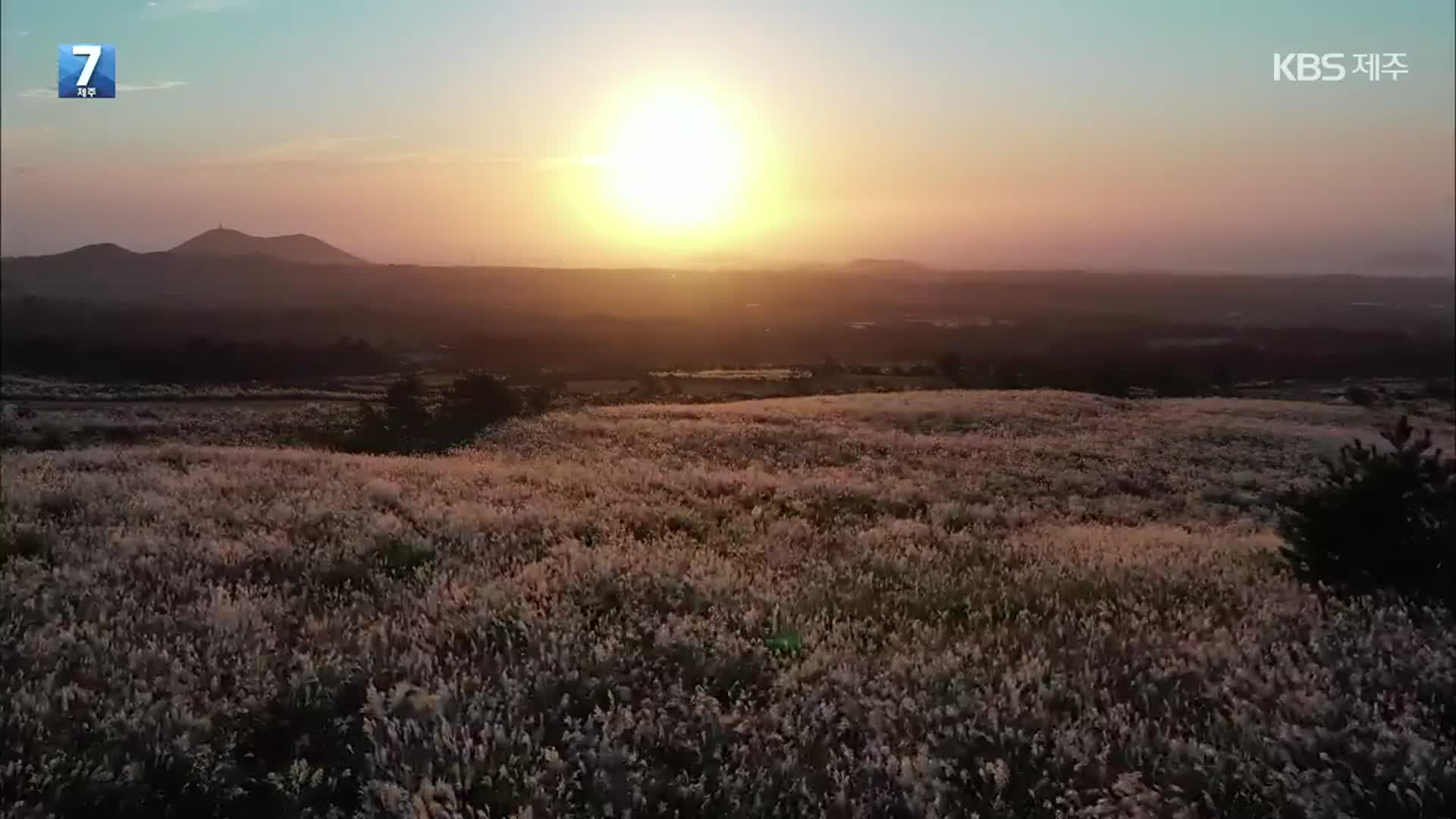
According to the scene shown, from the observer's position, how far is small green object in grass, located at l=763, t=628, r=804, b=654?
5.34 meters

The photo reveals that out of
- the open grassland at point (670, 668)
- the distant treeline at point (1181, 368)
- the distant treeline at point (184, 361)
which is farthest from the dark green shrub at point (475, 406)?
the distant treeline at point (1181, 368)

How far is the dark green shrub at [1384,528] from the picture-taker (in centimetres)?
725

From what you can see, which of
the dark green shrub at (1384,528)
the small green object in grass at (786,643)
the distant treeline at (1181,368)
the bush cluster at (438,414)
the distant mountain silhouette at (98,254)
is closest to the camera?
the small green object in grass at (786,643)

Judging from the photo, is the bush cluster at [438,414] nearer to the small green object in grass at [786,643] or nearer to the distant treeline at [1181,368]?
the small green object in grass at [786,643]

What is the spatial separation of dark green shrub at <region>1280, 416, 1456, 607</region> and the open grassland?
0.53 metres

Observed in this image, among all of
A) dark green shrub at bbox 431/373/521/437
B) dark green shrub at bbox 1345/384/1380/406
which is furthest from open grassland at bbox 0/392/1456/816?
dark green shrub at bbox 1345/384/1380/406

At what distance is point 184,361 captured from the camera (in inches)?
2233

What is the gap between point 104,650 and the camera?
5070 millimetres

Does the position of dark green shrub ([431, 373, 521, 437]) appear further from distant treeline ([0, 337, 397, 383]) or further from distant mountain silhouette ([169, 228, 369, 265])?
distant mountain silhouette ([169, 228, 369, 265])

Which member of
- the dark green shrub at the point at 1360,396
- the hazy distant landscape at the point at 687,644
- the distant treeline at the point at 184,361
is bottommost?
the dark green shrub at the point at 1360,396

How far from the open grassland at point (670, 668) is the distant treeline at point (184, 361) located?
171ft

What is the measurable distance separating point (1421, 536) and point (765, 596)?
5.59 m

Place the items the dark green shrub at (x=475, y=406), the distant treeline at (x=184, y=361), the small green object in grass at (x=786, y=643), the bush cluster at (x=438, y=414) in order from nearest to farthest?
the small green object in grass at (x=786, y=643), the bush cluster at (x=438, y=414), the dark green shrub at (x=475, y=406), the distant treeline at (x=184, y=361)

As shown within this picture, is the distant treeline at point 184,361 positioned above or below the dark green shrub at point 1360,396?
above
